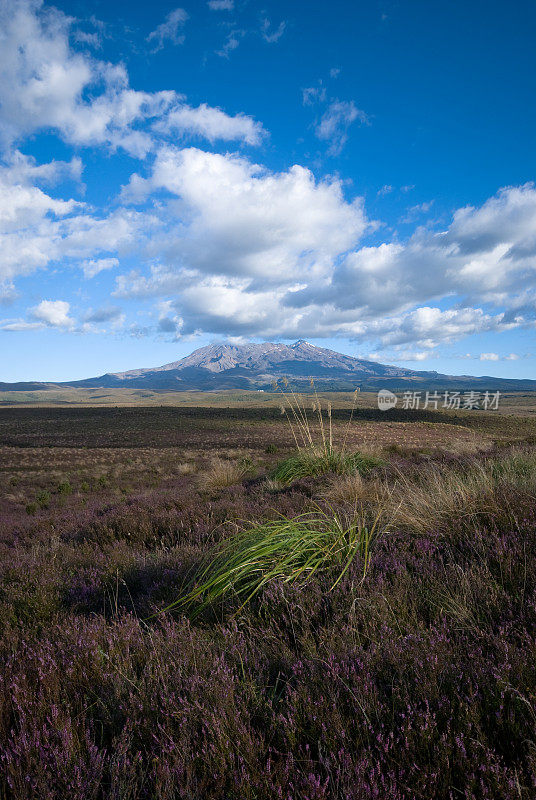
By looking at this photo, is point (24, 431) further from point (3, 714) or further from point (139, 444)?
point (3, 714)

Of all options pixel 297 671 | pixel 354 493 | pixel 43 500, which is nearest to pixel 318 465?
pixel 354 493

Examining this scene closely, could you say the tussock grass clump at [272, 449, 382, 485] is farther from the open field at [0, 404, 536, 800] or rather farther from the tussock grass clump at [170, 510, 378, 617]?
the tussock grass clump at [170, 510, 378, 617]

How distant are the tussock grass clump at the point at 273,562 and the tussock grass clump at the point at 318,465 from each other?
14.0 feet

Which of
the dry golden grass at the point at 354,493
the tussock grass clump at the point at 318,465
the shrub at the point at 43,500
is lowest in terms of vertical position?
the shrub at the point at 43,500

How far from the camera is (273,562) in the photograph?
9.36ft

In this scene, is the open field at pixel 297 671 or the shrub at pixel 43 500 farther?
the shrub at pixel 43 500

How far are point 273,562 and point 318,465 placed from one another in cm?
517

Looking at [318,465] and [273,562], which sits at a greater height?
[273,562]

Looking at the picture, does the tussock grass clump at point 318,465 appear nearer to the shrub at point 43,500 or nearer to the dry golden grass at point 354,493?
the dry golden grass at point 354,493

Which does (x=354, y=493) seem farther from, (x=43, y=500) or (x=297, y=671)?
(x=43, y=500)

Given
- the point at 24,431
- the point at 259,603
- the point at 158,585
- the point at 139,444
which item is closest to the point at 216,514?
the point at 158,585

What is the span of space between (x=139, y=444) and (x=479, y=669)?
38.6 metres

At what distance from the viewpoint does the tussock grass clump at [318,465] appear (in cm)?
775

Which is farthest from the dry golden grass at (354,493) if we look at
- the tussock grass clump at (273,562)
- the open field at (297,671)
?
the tussock grass clump at (273,562)
